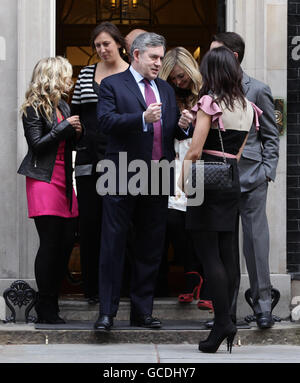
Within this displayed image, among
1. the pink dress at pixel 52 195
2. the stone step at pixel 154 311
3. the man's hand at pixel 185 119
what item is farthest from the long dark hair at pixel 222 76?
the stone step at pixel 154 311

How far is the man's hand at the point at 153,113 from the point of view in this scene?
21.6 ft

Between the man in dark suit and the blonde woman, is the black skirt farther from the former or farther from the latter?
the blonde woman

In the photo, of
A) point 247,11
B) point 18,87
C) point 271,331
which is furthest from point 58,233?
point 247,11

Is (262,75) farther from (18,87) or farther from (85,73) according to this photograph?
(18,87)

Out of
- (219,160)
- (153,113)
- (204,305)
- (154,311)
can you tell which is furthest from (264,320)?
(153,113)

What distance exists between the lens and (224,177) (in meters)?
6.31

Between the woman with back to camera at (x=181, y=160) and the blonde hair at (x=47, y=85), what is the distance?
853 mm

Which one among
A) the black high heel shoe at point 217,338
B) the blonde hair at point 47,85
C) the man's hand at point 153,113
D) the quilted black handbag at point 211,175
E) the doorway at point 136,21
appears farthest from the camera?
the doorway at point 136,21

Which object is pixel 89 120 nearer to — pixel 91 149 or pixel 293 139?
pixel 91 149

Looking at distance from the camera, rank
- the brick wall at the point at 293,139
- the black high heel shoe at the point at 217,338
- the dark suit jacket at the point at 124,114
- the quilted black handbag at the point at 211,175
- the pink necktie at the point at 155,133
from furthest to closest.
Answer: the brick wall at the point at 293,139
the pink necktie at the point at 155,133
the dark suit jacket at the point at 124,114
the black high heel shoe at the point at 217,338
the quilted black handbag at the point at 211,175

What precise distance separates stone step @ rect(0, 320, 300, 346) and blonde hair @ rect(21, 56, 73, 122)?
5.06 ft

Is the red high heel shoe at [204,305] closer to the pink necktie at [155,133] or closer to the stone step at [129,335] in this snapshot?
the stone step at [129,335]

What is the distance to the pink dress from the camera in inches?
284

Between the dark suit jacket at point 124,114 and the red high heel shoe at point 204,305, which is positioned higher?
the dark suit jacket at point 124,114
